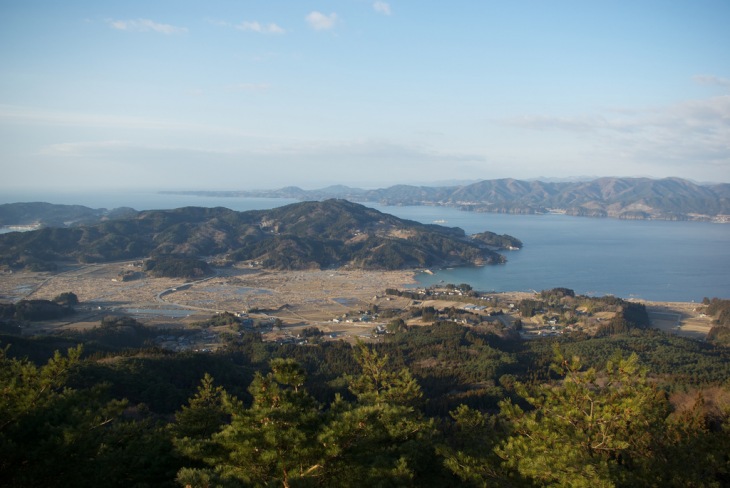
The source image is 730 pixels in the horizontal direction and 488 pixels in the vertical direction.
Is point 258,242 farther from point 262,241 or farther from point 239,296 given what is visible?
point 239,296

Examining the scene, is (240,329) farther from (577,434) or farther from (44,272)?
(44,272)

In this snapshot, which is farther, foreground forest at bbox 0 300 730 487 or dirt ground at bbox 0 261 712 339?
dirt ground at bbox 0 261 712 339

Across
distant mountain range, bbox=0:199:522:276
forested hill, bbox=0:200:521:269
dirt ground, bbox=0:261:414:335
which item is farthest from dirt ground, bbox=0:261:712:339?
forested hill, bbox=0:200:521:269

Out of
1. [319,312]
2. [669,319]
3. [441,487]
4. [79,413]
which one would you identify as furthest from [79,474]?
[669,319]

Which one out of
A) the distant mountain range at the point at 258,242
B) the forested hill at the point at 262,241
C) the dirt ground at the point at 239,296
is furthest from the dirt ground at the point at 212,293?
the forested hill at the point at 262,241

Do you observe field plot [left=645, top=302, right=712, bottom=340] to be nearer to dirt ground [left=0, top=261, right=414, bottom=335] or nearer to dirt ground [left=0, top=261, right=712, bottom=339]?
dirt ground [left=0, top=261, right=712, bottom=339]

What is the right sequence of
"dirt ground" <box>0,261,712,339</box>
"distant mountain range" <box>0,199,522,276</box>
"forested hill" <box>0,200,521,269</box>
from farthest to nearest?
"forested hill" <box>0,200,521,269</box>, "distant mountain range" <box>0,199,522,276</box>, "dirt ground" <box>0,261,712,339</box>

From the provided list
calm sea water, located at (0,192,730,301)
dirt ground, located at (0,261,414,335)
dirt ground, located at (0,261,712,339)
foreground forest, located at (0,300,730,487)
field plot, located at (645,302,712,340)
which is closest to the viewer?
foreground forest, located at (0,300,730,487)
